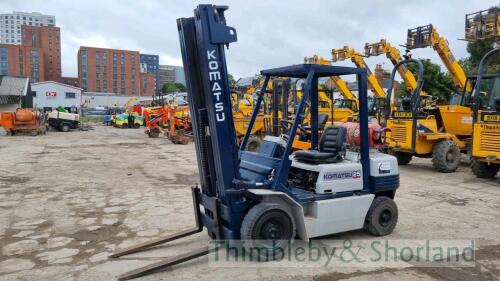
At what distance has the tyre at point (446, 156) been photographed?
1117 centimetres

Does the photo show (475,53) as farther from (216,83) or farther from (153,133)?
(216,83)

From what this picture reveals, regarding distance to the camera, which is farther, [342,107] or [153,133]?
[153,133]

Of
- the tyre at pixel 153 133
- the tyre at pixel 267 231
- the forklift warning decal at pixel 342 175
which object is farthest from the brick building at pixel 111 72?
the tyre at pixel 267 231

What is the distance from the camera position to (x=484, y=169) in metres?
10.3

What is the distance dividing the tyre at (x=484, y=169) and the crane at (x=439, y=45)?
5.52 m

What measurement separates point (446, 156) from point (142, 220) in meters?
8.44

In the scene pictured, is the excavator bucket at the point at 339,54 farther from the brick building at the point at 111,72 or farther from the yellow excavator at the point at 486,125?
the brick building at the point at 111,72

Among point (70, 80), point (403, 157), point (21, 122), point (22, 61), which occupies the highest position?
point (22, 61)

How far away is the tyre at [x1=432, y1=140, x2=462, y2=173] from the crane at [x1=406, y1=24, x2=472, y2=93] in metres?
4.64

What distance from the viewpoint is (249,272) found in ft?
14.2

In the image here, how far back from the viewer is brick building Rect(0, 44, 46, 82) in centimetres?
9144

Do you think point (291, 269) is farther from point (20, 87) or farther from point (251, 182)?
point (20, 87)

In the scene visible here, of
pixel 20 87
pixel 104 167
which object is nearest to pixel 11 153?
pixel 104 167

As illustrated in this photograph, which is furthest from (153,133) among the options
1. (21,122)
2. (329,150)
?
(329,150)
